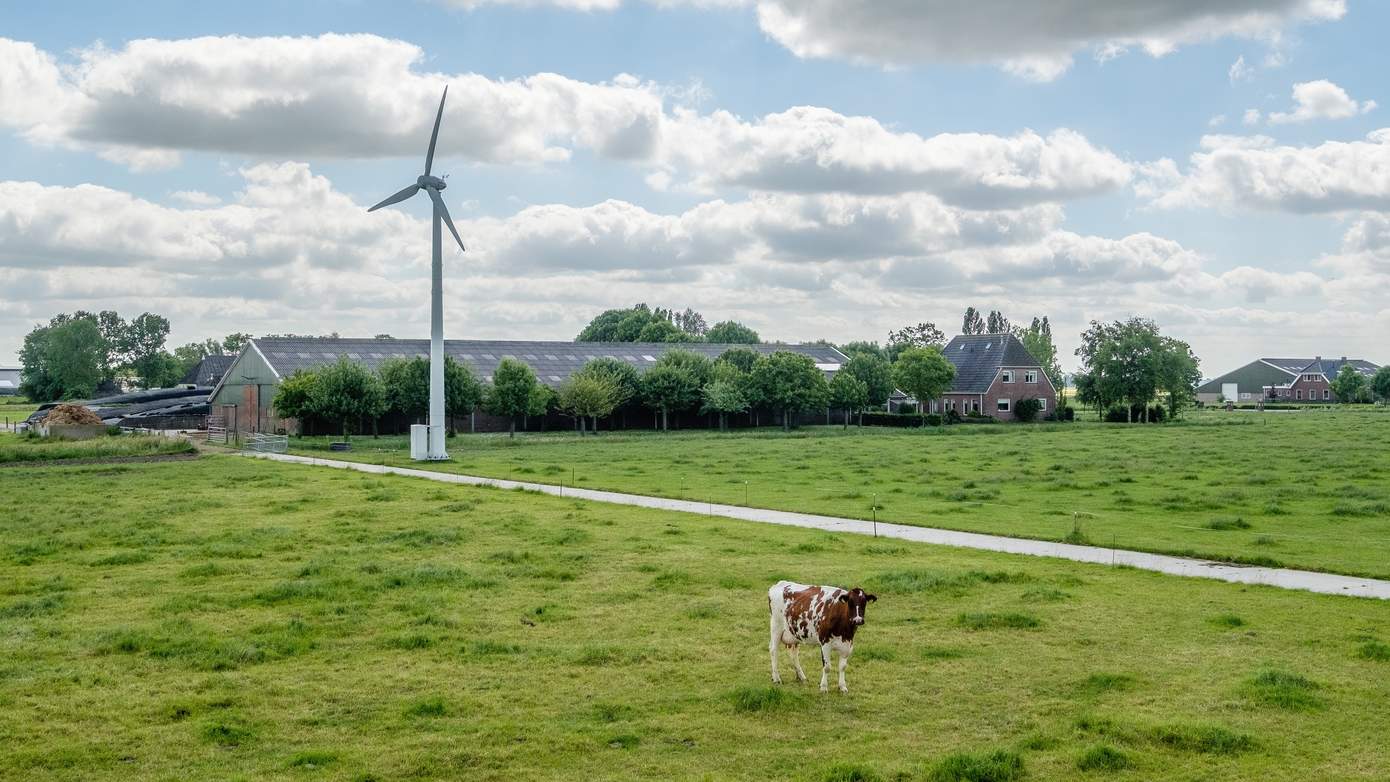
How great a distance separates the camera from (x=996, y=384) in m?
119

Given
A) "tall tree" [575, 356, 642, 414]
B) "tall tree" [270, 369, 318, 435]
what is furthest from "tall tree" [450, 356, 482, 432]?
"tall tree" [575, 356, 642, 414]

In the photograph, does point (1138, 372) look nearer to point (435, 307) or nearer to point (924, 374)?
point (924, 374)

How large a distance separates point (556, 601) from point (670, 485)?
22838 mm

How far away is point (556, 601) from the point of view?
20375 millimetres

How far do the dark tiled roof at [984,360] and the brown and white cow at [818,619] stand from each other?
4227 inches

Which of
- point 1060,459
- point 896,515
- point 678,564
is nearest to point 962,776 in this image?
point 678,564

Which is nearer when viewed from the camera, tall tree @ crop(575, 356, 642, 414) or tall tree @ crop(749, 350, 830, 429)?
tall tree @ crop(575, 356, 642, 414)

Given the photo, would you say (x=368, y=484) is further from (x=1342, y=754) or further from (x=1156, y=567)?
(x=1342, y=754)

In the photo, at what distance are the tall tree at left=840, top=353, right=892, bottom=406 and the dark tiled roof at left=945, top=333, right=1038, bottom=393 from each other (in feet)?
35.2

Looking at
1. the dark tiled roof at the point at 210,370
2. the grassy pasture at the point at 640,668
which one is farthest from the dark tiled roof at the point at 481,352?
the grassy pasture at the point at 640,668

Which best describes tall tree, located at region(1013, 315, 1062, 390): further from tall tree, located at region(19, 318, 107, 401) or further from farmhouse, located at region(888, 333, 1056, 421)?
tall tree, located at region(19, 318, 107, 401)

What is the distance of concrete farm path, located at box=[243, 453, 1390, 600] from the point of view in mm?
21781

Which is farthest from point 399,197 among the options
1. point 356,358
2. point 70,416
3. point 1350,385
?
point 1350,385

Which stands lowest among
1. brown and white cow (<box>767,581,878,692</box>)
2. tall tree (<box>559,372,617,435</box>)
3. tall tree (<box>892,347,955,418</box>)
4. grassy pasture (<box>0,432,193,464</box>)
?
brown and white cow (<box>767,581,878,692</box>)
